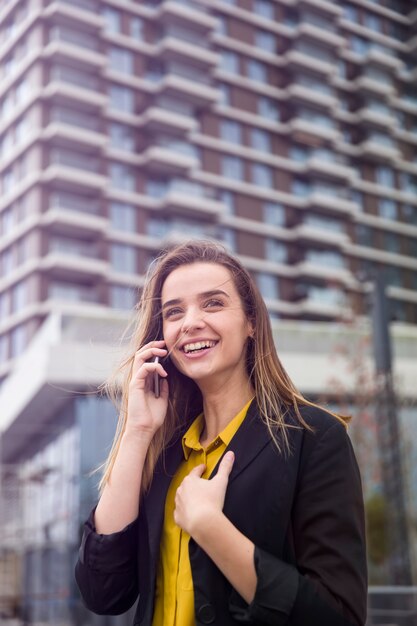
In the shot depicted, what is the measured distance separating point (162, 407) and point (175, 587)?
425 millimetres

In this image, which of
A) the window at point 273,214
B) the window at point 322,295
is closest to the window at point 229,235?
the window at point 273,214

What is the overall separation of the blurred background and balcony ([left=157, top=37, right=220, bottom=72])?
0.11m

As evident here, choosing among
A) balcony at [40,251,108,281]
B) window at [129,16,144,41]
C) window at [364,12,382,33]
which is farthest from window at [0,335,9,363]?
window at [364,12,382,33]

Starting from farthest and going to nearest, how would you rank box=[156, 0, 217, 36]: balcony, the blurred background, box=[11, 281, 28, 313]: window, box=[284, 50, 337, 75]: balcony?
box=[284, 50, 337, 75]: balcony, box=[156, 0, 217, 36]: balcony, box=[11, 281, 28, 313]: window, the blurred background

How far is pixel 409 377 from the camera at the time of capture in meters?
26.1

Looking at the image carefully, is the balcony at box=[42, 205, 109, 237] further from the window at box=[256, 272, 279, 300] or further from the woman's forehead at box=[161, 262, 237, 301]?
the woman's forehead at box=[161, 262, 237, 301]

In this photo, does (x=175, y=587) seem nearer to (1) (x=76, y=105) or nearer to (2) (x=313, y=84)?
(1) (x=76, y=105)

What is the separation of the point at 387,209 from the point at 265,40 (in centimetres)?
1305

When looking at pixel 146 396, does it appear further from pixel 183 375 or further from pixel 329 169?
pixel 329 169

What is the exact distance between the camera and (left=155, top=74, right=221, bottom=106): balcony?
46.9 metres

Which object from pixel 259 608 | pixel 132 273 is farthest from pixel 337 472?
pixel 132 273

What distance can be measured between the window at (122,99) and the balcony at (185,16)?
4517 millimetres

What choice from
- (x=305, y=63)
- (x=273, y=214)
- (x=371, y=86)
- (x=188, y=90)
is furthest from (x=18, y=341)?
(x=371, y=86)

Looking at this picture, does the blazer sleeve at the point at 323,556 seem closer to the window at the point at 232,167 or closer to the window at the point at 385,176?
the window at the point at 232,167
